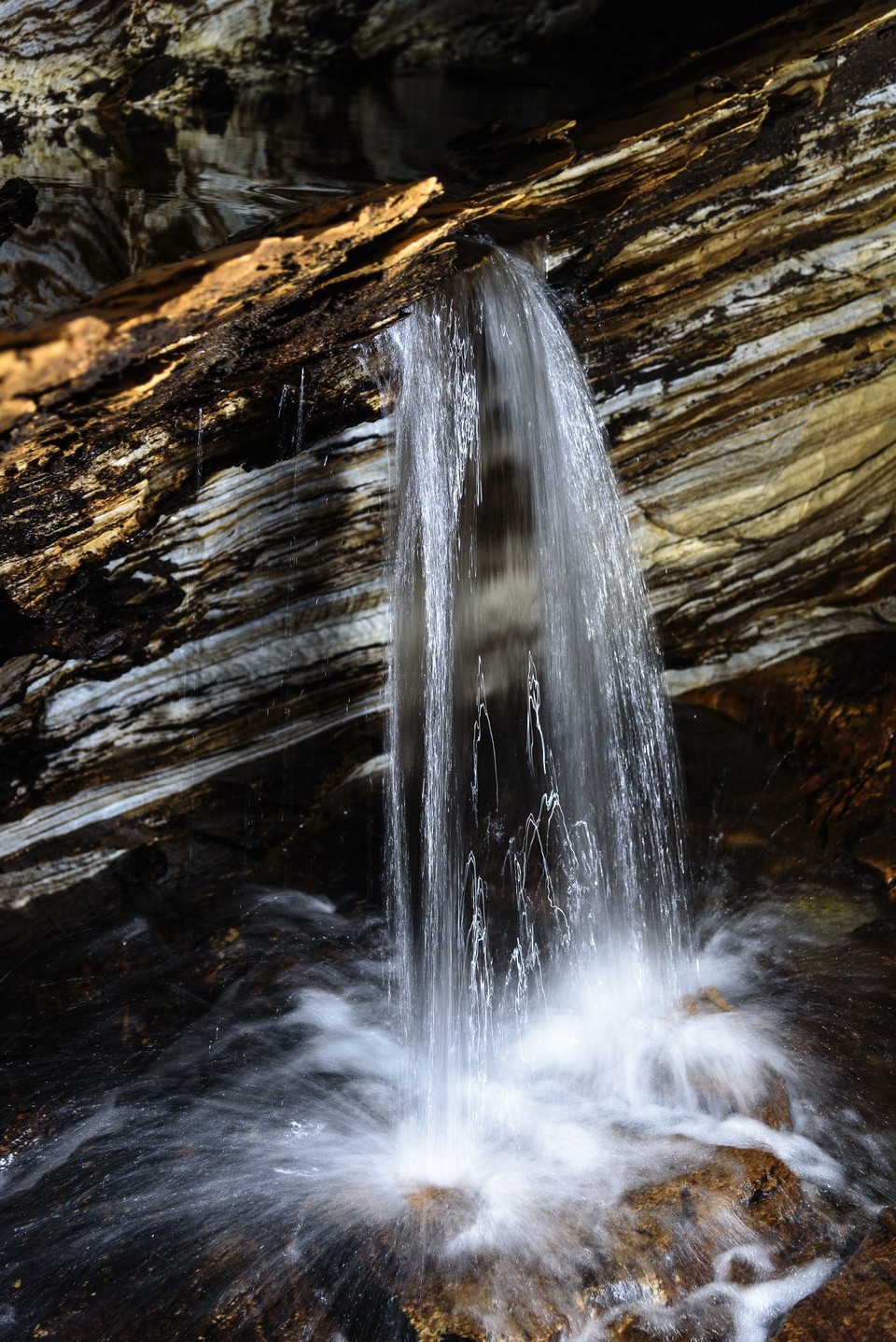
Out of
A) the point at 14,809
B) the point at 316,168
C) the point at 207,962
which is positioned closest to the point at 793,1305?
the point at 207,962

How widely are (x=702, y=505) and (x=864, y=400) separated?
2.51ft

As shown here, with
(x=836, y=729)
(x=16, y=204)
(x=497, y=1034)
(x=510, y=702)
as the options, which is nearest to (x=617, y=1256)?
(x=497, y=1034)

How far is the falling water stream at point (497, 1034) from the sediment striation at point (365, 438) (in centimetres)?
28

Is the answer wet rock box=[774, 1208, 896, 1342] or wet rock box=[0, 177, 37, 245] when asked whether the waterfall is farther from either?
wet rock box=[0, 177, 37, 245]

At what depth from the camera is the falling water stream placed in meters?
2.57

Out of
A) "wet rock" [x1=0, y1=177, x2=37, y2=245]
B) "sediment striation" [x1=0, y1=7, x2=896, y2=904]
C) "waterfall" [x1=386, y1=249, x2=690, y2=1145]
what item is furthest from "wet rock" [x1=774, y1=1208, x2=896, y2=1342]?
"wet rock" [x1=0, y1=177, x2=37, y2=245]

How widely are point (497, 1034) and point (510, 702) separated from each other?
1.13 m

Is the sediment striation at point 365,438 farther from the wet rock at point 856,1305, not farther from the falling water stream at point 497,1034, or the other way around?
the wet rock at point 856,1305

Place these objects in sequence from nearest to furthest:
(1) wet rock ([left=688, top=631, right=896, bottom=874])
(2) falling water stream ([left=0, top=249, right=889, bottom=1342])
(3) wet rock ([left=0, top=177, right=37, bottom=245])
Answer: (2) falling water stream ([left=0, top=249, right=889, bottom=1342])
(3) wet rock ([left=0, top=177, right=37, bottom=245])
(1) wet rock ([left=688, top=631, right=896, bottom=874])

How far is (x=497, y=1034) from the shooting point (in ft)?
10.9

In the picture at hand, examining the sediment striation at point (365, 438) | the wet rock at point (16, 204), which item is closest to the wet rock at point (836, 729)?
the sediment striation at point (365, 438)

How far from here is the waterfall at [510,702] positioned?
10.9ft

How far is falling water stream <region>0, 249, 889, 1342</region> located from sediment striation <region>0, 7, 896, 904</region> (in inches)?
11.1

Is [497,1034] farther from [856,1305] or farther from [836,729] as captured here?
[836,729]
